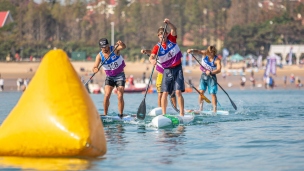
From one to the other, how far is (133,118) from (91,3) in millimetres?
109265

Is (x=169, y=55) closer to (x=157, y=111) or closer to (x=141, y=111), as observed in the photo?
(x=141, y=111)

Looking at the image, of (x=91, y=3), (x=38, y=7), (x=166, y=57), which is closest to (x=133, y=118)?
(x=166, y=57)

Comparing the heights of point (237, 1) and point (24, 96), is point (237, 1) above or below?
above

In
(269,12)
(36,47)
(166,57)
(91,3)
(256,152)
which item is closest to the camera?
(256,152)

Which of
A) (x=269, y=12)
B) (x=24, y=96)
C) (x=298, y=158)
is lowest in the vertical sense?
(x=298, y=158)

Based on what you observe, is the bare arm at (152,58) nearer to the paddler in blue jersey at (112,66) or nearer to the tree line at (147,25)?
the paddler in blue jersey at (112,66)

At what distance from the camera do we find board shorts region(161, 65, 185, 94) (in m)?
15.8

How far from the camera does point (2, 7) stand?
9825cm

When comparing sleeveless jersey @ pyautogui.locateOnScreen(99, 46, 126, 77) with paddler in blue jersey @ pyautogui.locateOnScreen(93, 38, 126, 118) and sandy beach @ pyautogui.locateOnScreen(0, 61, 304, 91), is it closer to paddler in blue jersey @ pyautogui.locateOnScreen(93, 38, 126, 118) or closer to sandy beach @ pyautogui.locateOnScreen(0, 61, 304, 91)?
paddler in blue jersey @ pyautogui.locateOnScreen(93, 38, 126, 118)

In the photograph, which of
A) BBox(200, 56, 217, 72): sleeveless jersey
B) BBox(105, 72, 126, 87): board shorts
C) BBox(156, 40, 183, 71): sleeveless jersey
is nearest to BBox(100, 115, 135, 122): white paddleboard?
BBox(105, 72, 126, 87): board shorts

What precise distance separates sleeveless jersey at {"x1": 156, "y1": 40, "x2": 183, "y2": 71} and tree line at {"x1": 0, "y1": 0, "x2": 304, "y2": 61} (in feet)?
214

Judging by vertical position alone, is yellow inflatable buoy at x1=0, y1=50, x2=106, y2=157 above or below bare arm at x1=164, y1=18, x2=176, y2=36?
below

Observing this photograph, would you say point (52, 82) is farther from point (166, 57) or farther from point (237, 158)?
point (166, 57)

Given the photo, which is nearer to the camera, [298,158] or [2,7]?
[298,158]
